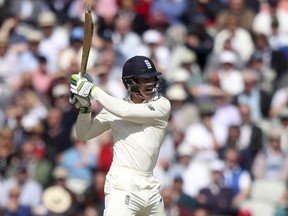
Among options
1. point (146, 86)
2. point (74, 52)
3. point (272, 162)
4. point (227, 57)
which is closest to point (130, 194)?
point (146, 86)

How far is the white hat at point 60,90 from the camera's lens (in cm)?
1711

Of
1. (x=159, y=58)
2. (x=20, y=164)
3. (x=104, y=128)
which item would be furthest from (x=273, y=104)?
(x=104, y=128)

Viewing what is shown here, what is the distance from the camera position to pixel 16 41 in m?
18.9

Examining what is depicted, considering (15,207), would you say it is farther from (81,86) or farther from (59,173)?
(81,86)

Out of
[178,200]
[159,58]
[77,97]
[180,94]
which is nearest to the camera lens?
[77,97]

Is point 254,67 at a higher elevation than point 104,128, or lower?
higher

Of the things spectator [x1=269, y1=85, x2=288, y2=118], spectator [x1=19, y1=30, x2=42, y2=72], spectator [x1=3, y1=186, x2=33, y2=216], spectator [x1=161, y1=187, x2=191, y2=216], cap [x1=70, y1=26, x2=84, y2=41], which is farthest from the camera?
cap [x1=70, y1=26, x2=84, y2=41]

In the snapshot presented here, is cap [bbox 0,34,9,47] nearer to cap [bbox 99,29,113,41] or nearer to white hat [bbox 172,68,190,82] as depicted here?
cap [bbox 99,29,113,41]

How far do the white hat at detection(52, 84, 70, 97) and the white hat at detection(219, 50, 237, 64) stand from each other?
7.95ft

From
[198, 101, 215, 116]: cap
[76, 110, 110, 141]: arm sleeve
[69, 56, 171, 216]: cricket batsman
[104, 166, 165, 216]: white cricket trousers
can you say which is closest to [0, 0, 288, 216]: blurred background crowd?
[198, 101, 215, 116]: cap

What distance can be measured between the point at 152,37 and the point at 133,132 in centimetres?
803

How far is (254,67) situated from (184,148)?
236cm

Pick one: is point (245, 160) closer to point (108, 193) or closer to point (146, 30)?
point (146, 30)

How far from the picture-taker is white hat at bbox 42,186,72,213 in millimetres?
15180
